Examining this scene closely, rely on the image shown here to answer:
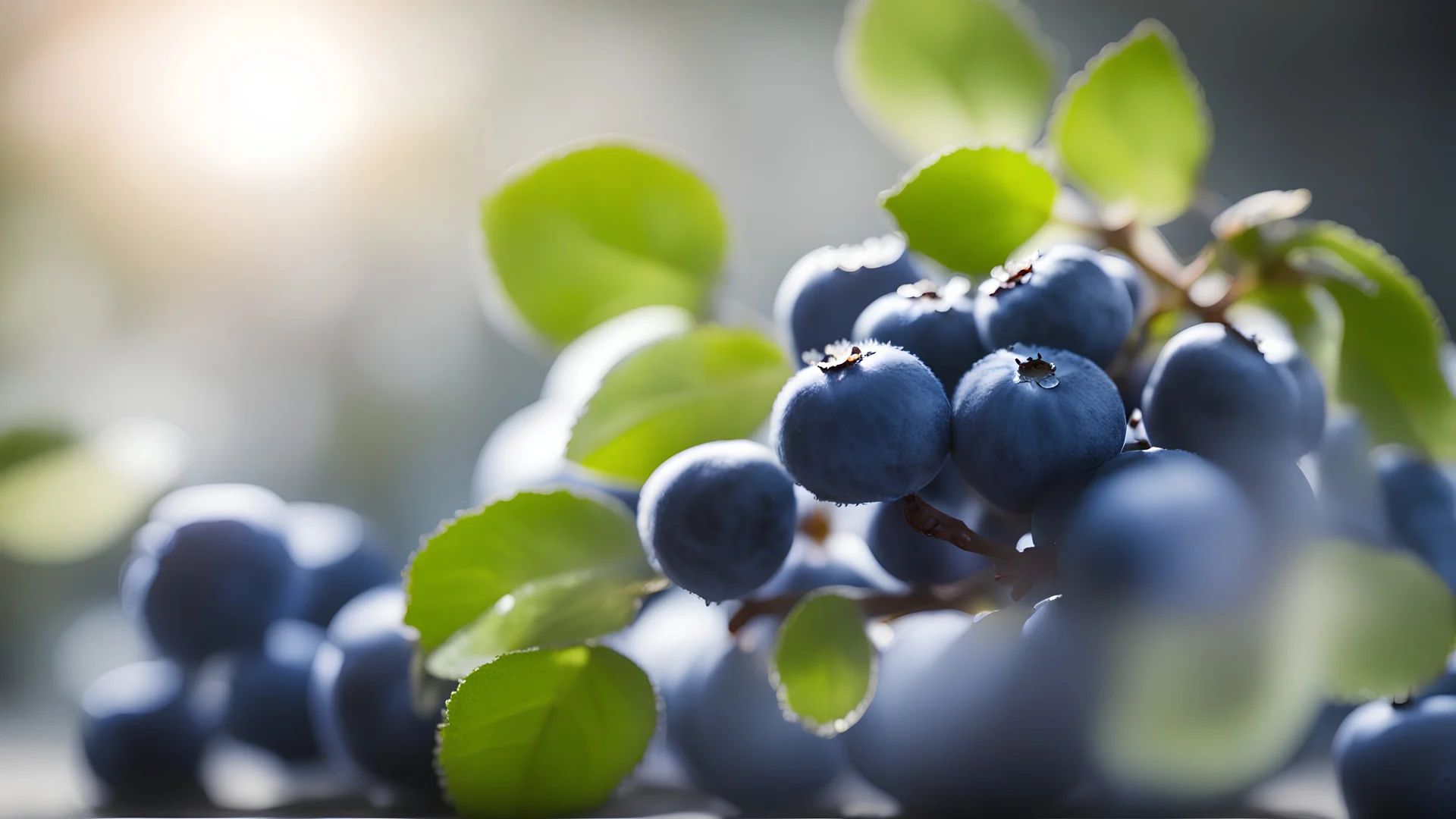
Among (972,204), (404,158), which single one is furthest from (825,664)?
(404,158)

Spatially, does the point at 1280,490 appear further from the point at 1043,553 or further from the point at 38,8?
the point at 38,8

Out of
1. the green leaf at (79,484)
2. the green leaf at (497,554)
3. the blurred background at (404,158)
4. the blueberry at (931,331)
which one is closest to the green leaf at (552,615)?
the green leaf at (497,554)

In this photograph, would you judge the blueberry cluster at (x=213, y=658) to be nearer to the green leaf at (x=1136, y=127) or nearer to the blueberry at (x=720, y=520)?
the blueberry at (x=720, y=520)

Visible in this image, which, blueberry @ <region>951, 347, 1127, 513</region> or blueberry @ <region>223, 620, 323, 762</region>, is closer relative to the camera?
blueberry @ <region>951, 347, 1127, 513</region>

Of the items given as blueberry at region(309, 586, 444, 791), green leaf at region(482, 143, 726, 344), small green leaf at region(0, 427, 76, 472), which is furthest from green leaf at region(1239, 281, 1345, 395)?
small green leaf at region(0, 427, 76, 472)

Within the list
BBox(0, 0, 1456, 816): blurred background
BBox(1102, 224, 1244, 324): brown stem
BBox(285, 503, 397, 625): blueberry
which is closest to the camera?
BBox(1102, 224, 1244, 324): brown stem

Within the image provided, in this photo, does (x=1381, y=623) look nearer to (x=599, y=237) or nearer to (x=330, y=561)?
(x=599, y=237)

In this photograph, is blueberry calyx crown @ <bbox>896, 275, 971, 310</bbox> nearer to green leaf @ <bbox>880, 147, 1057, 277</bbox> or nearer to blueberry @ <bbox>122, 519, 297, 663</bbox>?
green leaf @ <bbox>880, 147, 1057, 277</bbox>
